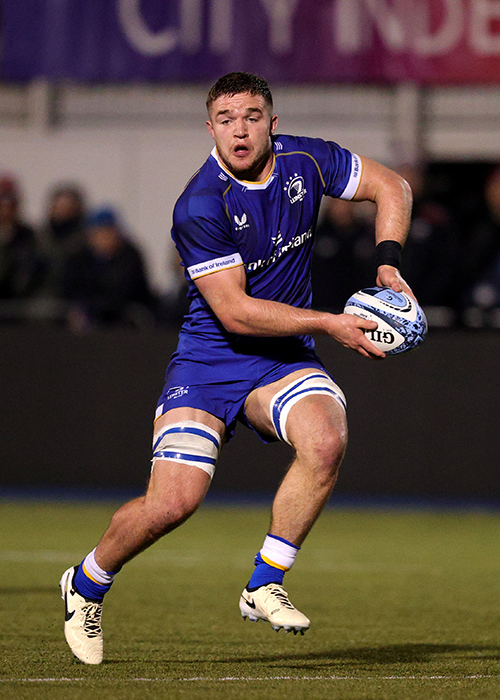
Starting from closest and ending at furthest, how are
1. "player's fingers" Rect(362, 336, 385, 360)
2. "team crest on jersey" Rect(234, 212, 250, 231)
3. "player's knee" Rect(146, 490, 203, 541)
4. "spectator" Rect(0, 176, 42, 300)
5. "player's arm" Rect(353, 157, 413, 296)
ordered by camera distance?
"player's fingers" Rect(362, 336, 385, 360) → "player's knee" Rect(146, 490, 203, 541) → "team crest on jersey" Rect(234, 212, 250, 231) → "player's arm" Rect(353, 157, 413, 296) → "spectator" Rect(0, 176, 42, 300)

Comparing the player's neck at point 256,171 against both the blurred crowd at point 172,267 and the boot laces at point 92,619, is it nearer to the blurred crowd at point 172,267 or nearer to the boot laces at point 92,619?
the boot laces at point 92,619

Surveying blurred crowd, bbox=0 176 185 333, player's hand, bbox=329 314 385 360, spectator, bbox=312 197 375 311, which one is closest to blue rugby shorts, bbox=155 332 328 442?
player's hand, bbox=329 314 385 360

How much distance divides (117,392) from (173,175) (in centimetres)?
482

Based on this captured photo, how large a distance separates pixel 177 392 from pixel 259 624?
180 cm

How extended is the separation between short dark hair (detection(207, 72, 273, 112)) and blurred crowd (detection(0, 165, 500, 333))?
18.4 feet

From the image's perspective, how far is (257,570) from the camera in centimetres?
556

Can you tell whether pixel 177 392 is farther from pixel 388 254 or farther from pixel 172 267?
pixel 172 267

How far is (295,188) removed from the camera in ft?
19.1

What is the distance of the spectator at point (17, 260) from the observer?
1250cm

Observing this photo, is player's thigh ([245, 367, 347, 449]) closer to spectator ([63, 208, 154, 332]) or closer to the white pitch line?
the white pitch line

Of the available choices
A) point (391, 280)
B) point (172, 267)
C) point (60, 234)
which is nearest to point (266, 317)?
point (391, 280)

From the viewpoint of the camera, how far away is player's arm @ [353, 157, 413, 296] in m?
5.88

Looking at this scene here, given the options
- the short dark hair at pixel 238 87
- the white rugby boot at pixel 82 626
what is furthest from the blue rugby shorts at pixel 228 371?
the short dark hair at pixel 238 87

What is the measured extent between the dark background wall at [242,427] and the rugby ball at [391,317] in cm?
629
